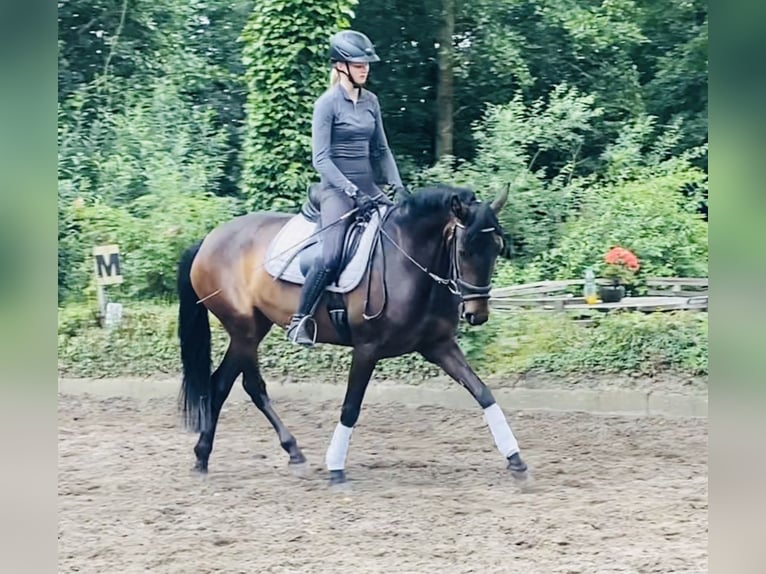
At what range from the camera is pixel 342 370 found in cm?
796

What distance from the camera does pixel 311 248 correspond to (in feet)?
17.8

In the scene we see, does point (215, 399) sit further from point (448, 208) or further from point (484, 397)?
point (448, 208)

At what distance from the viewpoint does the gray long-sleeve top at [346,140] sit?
17.3 ft

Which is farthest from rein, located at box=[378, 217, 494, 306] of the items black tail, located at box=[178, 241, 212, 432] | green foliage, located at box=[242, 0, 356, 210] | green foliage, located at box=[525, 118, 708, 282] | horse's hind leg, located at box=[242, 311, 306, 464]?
green foliage, located at box=[242, 0, 356, 210]

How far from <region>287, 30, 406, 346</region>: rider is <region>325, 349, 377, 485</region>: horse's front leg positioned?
1.11 ft

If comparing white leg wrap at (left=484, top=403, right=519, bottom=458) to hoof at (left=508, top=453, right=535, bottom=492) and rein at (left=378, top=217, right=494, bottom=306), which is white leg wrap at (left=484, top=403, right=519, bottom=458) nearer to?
hoof at (left=508, top=453, right=535, bottom=492)

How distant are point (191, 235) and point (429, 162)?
2.38 m

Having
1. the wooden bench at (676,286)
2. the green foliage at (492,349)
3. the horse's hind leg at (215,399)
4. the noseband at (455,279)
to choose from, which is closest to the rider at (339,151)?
the noseband at (455,279)

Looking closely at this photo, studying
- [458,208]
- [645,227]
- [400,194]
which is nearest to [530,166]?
[645,227]

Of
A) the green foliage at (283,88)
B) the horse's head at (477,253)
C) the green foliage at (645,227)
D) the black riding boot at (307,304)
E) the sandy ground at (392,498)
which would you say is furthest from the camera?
the green foliage at (283,88)

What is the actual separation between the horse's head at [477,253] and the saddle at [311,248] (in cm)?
66

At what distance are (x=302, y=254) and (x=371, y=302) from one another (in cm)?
53

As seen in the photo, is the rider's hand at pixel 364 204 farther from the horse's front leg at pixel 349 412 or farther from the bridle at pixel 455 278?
the horse's front leg at pixel 349 412

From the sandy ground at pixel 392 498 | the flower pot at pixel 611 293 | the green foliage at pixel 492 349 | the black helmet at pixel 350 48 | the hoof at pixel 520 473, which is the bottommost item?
the sandy ground at pixel 392 498
